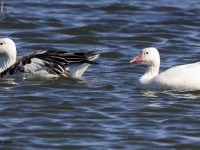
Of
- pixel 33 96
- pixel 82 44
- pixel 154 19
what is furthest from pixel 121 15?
pixel 33 96

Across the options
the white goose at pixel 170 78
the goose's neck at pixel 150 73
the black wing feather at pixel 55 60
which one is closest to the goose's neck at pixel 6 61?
the black wing feather at pixel 55 60

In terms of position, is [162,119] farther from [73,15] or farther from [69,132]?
[73,15]

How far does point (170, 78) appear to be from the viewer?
13.3 meters

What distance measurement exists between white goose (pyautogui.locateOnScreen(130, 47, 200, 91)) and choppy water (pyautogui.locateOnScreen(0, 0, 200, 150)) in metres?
0.14

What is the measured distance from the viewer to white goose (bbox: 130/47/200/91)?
13.2 m

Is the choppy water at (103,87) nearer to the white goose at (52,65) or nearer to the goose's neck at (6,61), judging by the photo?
the white goose at (52,65)

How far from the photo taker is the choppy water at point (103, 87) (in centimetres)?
1091

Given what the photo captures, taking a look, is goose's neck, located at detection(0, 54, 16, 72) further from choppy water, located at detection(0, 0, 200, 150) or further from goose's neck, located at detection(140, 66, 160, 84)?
goose's neck, located at detection(140, 66, 160, 84)

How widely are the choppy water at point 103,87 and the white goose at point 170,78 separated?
14cm

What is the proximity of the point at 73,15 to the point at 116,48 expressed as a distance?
3.49m

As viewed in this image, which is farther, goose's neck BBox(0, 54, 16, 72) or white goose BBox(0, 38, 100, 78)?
goose's neck BBox(0, 54, 16, 72)

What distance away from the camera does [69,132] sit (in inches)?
435

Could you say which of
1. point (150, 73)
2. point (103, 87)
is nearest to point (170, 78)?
point (150, 73)

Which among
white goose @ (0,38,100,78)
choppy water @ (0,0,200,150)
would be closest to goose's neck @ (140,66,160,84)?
choppy water @ (0,0,200,150)
